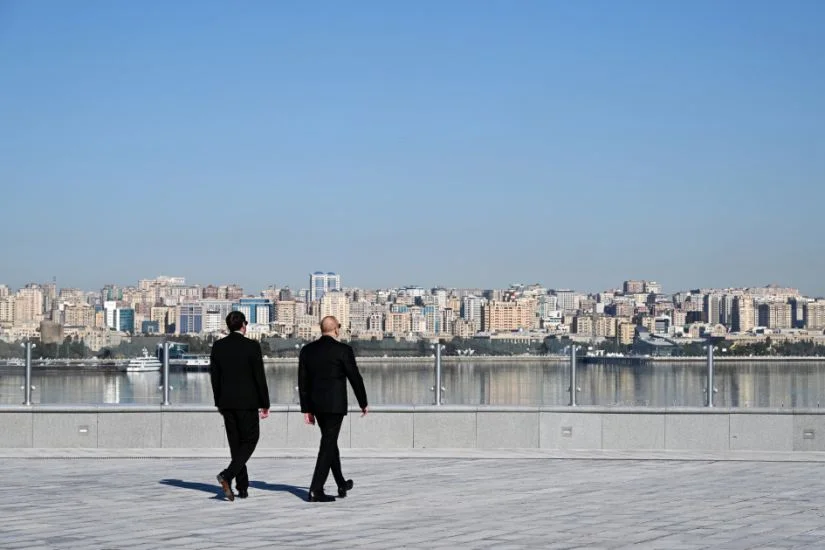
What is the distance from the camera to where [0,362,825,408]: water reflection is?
17.2 meters

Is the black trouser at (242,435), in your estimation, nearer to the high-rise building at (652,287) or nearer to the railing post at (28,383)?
the railing post at (28,383)

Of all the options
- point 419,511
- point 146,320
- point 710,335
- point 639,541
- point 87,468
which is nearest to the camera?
point 639,541

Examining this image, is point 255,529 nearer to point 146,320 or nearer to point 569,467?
point 569,467

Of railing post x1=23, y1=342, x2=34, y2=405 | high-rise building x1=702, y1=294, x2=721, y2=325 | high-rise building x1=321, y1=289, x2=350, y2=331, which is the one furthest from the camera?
high-rise building x1=321, y1=289, x2=350, y2=331

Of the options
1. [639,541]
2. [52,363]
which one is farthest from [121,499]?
[52,363]

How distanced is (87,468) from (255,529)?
5.03 metres

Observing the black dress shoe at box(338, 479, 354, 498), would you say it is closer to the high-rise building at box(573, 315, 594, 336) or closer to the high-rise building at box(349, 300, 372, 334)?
the high-rise building at box(573, 315, 594, 336)

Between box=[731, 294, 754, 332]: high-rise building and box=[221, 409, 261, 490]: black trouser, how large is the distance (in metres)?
11.8

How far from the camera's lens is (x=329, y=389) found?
11805mm

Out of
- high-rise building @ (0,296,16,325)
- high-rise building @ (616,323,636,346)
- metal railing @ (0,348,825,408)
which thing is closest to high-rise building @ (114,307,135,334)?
high-rise building @ (0,296,16,325)

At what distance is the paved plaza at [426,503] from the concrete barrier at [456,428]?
3.03ft

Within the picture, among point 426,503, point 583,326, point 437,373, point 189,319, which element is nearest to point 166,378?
point 437,373

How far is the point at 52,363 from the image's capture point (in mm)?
17953

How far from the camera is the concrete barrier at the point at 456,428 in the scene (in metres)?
17.0
